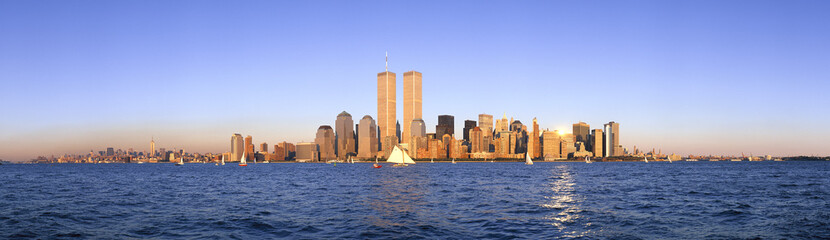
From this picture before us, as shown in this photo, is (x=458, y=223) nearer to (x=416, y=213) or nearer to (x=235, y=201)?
(x=416, y=213)

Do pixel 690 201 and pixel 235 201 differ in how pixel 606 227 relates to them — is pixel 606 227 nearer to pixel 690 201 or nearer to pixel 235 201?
pixel 690 201

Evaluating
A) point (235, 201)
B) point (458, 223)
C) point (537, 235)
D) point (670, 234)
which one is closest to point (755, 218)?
point (670, 234)

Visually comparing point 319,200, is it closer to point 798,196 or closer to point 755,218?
point 755,218

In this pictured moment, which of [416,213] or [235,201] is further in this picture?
[235,201]

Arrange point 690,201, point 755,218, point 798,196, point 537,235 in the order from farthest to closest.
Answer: point 798,196 → point 690,201 → point 755,218 → point 537,235

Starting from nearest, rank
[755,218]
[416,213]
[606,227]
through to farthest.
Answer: [606,227] → [755,218] → [416,213]

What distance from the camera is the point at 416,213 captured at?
153 feet

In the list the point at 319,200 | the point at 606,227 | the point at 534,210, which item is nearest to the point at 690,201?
the point at 534,210

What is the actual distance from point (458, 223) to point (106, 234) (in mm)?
24176

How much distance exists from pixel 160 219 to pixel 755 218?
4819cm

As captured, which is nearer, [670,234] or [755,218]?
[670,234]

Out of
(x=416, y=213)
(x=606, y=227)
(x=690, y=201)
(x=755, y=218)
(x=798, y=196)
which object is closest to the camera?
(x=606, y=227)

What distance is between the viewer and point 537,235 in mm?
34781

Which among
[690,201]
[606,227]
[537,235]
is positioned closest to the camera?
[537,235]
